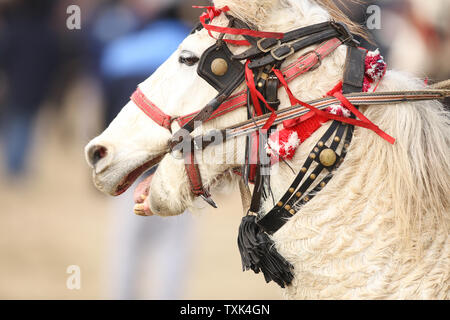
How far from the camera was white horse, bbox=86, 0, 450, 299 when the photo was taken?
2504mm

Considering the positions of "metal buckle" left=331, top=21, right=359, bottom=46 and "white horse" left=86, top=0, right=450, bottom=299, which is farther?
"metal buckle" left=331, top=21, right=359, bottom=46

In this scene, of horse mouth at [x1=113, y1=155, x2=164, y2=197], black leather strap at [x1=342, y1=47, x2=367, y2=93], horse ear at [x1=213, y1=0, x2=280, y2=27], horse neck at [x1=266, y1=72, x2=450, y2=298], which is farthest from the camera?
horse mouth at [x1=113, y1=155, x2=164, y2=197]

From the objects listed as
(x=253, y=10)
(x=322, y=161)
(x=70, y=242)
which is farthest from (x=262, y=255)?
(x=70, y=242)

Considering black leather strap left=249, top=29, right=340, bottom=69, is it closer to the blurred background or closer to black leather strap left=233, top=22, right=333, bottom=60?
black leather strap left=233, top=22, right=333, bottom=60

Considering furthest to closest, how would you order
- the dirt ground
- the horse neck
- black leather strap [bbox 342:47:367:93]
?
1. the dirt ground
2. black leather strap [bbox 342:47:367:93]
3. the horse neck

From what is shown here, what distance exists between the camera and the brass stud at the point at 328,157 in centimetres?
258

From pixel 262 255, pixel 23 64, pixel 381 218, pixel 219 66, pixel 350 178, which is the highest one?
pixel 219 66

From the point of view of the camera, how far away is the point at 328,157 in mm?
2576

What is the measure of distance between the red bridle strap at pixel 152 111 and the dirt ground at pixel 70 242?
2158 mm

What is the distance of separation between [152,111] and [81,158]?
35.1ft

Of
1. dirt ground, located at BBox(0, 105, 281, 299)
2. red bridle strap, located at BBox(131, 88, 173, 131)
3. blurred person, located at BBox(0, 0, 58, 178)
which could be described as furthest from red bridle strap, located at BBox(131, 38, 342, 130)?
blurred person, located at BBox(0, 0, 58, 178)

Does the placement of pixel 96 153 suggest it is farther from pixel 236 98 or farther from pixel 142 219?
pixel 142 219

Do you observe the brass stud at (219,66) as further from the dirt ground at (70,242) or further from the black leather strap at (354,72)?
the dirt ground at (70,242)

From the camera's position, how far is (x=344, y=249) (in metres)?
2.55
